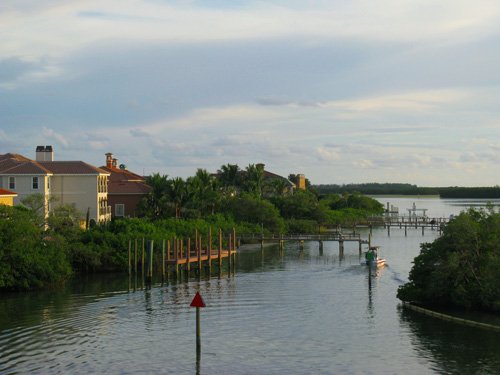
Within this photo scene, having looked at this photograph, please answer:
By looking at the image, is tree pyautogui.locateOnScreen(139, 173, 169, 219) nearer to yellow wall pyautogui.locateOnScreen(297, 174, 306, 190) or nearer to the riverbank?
the riverbank

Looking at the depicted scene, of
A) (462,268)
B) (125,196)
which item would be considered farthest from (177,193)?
(462,268)

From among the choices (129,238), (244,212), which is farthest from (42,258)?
→ (244,212)

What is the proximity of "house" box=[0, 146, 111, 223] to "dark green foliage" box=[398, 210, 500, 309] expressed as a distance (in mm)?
42209

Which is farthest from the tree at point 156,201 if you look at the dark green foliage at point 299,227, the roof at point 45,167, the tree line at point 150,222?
the dark green foliage at point 299,227

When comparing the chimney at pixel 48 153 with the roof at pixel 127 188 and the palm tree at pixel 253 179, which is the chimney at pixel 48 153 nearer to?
the roof at pixel 127 188

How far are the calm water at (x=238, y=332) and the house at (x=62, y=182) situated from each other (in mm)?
21143

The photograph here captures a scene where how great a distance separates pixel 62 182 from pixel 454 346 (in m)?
53.9

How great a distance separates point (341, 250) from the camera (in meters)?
87.2

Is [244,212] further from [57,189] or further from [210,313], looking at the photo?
[210,313]

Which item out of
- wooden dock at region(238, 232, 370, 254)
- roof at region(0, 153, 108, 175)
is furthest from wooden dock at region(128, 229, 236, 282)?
wooden dock at region(238, 232, 370, 254)

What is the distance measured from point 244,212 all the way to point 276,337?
6272cm

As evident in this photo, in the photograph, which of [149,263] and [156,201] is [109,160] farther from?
[149,263]

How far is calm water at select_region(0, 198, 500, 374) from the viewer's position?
33.7 m

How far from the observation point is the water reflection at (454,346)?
33.6 meters
